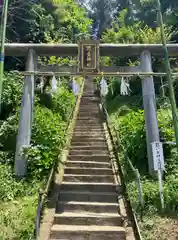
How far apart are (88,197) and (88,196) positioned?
3cm

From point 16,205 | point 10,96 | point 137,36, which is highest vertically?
point 137,36

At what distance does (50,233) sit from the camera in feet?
24.0

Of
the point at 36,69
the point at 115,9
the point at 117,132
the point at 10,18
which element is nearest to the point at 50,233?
the point at 36,69

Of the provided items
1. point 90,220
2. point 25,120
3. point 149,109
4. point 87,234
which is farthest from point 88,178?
point 149,109

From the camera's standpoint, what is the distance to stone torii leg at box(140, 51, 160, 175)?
10.1 metres

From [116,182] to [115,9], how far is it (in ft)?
124

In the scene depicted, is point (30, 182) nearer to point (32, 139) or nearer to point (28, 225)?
point (32, 139)

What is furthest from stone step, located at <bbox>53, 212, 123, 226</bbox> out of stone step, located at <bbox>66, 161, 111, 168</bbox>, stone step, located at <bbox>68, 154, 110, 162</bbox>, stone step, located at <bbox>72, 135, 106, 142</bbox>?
stone step, located at <bbox>72, 135, 106, 142</bbox>

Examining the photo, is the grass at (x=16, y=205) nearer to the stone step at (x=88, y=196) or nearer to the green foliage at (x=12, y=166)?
the green foliage at (x=12, y=166)

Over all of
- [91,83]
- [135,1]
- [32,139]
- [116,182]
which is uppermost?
[135,1]

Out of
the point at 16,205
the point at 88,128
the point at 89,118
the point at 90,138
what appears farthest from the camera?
the point at 89,118

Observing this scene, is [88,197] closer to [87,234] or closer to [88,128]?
[87,234]

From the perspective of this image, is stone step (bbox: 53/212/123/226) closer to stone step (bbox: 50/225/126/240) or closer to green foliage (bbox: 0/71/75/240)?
stone step (bbox: 50/225/126/240)

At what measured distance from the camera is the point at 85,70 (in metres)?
10.5
